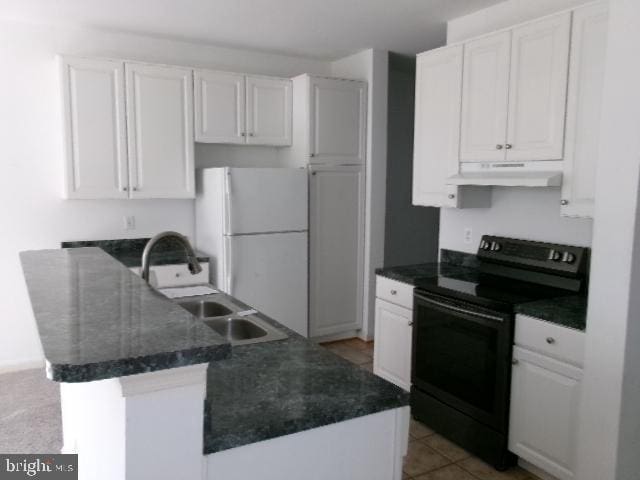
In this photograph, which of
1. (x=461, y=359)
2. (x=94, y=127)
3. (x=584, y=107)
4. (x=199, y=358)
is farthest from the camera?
(x=94, y=127)

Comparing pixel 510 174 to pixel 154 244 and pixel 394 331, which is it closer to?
pixel 394 331

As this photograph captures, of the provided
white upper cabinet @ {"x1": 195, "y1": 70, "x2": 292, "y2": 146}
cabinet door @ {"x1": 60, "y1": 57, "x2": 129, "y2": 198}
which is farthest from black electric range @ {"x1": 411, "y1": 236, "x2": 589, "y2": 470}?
cabinet door @ {"x1": 60, "y1": 57, "x2": 129, "y2": 198}

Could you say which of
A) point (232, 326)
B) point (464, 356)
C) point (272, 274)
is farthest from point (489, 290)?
point (272, 274)

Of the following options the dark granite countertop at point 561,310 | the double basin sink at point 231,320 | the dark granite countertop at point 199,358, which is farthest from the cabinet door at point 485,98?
the dark granite countertop at point 199,358

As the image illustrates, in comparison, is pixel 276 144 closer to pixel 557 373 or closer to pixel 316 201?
pixel 316 201

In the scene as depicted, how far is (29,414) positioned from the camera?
3.16m

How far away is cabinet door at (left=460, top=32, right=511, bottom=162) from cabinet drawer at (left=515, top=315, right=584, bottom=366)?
971 millimetres

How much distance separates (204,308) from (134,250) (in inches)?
82.0

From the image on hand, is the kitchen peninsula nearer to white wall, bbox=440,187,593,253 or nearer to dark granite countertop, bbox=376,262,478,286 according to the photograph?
dark granite countertop, bbox=376,262,478,286

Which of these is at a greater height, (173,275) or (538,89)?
(538,89)

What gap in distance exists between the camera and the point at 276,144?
443cm

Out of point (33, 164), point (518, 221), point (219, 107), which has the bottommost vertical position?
point (518, 221)

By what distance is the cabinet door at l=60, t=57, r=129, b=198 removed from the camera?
363 cm

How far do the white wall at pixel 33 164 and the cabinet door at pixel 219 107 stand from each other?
48cm
